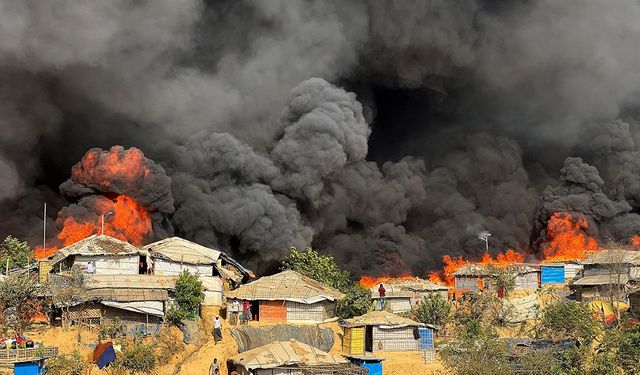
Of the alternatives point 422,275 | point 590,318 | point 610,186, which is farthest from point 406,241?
point 590,318

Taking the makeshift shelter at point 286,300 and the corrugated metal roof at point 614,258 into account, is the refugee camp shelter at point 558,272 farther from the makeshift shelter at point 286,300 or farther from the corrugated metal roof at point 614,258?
the makeshift shelter at point 286,300

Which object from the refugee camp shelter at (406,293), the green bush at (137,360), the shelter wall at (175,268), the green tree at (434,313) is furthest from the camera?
the refugee camp shelter at (406,293)

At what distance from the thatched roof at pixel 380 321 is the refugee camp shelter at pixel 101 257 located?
11.7 metres

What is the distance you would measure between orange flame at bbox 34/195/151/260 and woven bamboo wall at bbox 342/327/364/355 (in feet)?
63.4

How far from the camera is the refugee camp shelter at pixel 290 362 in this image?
37531 millimetres

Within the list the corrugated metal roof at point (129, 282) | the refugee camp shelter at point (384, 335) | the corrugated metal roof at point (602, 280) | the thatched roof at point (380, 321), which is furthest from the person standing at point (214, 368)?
Result: the corrugated metal roof at point (602, 280)

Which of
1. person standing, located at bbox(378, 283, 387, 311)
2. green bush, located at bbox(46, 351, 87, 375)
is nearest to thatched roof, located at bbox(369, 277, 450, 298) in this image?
person standing, located at bbox(378, 283, 387, 311)

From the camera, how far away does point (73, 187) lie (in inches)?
2386

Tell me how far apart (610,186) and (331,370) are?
145 ft

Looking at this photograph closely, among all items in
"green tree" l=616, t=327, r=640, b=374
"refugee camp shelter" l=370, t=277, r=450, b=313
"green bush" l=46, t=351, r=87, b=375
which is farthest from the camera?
"refugee camp shelter" l=370, t=277, r=450, b=313

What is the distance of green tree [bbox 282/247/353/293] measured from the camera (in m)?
55.1

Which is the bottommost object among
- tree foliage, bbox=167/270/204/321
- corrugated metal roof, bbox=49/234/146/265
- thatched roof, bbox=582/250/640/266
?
tree foliage, bbox=167/270/204/321

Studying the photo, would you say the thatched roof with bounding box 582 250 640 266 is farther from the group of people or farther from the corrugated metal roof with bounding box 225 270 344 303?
the group of people

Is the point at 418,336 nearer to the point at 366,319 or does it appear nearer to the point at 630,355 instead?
the point at 366,319
